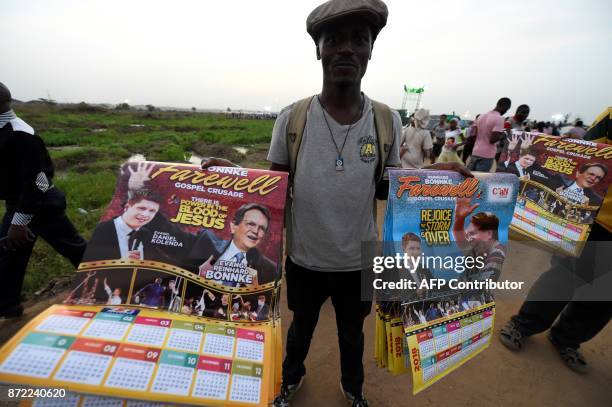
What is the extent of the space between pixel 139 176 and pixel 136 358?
68 centimetres

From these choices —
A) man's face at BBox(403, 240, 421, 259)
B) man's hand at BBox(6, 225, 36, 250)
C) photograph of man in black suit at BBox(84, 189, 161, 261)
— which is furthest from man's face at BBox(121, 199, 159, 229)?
man's hand at BBox(6, 225, 36, 250)

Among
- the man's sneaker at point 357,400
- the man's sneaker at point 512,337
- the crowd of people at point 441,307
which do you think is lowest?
the man's sneaker at point 512,337

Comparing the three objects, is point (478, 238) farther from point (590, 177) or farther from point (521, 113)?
point (521, 113)

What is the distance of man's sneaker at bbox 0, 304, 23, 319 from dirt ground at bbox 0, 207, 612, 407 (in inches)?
2.3

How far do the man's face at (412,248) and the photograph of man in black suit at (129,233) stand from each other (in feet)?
3.26

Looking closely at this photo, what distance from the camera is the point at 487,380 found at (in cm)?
219

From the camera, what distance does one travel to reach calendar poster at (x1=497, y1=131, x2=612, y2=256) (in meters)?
1.66

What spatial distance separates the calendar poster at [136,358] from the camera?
0.69m

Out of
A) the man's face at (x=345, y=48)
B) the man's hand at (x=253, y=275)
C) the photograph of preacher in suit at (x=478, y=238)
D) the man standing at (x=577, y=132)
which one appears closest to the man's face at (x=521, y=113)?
the man standing at (x=577, y=132)

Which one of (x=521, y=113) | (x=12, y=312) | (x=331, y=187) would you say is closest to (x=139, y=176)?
(x=331, y=187)

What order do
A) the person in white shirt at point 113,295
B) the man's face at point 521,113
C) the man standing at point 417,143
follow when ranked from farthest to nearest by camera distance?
the man's face at point 521,113 < the man standing at point 417,143 < the person in white shirt at point 113,295

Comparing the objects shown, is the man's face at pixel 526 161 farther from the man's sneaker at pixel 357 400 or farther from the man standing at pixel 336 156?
the man's sneaker at pixel 357 400

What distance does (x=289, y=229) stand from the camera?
1.47m

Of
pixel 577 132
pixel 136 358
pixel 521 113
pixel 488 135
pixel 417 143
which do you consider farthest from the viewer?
pixel 521 113
